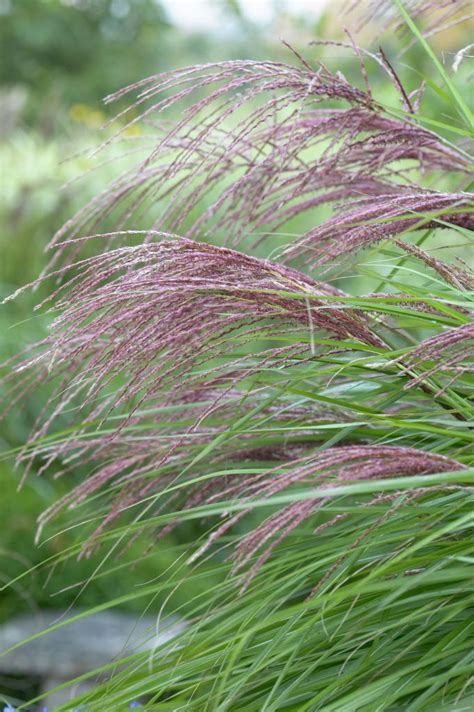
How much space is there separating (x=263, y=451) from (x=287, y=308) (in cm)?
34

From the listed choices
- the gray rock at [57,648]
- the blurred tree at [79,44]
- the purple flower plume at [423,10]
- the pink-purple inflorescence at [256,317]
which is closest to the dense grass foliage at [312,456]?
the pink-purple inflorescence at [256,317]

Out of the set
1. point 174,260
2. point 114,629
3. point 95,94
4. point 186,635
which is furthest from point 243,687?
point 95,94

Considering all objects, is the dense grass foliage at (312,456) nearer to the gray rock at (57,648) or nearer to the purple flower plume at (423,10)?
the purple flower plume at (423,10)

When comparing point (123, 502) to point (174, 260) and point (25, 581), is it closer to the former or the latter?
point (174, 260)

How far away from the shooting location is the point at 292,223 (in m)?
4.08

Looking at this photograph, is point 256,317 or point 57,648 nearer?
point 256,317

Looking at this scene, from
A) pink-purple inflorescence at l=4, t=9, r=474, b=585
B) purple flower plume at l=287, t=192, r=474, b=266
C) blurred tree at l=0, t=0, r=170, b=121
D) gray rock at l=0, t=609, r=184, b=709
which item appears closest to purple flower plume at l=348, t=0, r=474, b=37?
pink-purple inflorescence at l=4, t=9, r=474, b=585

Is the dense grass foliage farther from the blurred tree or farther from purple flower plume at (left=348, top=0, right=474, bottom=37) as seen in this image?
the blurred tree

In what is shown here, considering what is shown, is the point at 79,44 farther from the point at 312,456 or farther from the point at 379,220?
the point at 312,456

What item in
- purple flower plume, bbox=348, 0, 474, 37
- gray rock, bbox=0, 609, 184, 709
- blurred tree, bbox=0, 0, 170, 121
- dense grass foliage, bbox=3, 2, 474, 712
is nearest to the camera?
dense grass foliage, bbox=3, 2, 474, 712

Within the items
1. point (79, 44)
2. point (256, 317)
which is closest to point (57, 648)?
point (256, 317)

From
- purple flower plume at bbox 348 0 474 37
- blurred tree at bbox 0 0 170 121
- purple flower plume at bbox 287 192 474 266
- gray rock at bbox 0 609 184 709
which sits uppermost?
blurred tree at bbox 0 0 170 121

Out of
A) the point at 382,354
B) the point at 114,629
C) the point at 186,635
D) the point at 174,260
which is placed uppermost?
the point at 174,260

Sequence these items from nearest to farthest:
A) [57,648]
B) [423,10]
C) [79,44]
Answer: [423,10]
[57,648]
[79,44]
